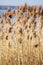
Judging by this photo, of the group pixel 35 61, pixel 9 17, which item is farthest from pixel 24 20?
pixel 35 61

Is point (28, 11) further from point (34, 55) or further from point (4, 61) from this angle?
point (4, 61)

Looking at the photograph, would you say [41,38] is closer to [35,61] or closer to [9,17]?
[35,61]

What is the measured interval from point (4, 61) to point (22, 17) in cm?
53

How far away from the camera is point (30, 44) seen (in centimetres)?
193

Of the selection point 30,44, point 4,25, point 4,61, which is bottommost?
point 4,61

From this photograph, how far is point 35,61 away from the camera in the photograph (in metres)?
1.92

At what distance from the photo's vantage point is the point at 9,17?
77.2 inches

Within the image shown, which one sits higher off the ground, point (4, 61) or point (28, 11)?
point (28, 11)

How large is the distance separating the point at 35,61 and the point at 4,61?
0.35 metres

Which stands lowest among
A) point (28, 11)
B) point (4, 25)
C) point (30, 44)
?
point (30, 44)

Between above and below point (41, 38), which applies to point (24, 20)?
above

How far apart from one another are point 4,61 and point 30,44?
0.35m
